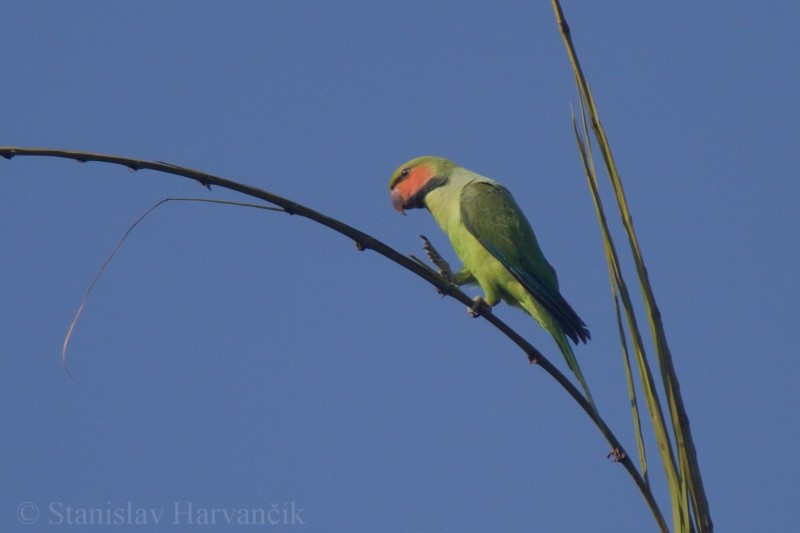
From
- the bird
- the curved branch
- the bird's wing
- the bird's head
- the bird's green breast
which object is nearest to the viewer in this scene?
A: the curved branch

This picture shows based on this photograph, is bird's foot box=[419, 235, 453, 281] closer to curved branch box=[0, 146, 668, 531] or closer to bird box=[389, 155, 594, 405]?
bird box=[389, 155, 594, 405]

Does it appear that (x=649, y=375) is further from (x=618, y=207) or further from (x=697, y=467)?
(x=618, y=207)

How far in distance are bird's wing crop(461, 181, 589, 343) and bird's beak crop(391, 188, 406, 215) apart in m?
0.66

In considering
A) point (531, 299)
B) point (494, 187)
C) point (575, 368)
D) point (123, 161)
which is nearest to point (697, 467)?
point (123, 161)

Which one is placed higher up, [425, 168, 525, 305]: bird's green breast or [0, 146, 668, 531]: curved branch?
[425, 168, 525, 305]: bird's green breast

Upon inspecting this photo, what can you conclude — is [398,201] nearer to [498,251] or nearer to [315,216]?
[498,251]

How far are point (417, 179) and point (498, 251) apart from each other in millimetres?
1097

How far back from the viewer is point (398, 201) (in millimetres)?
5703

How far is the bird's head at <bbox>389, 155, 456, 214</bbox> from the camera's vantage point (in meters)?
5.51

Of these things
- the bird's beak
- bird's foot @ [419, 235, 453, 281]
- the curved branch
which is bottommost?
the curved branch

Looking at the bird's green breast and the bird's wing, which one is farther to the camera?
the bird's green breast

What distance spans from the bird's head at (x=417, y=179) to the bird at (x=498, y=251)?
2cm

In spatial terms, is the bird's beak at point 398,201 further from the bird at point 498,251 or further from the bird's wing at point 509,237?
the bird's wing at point 509,237

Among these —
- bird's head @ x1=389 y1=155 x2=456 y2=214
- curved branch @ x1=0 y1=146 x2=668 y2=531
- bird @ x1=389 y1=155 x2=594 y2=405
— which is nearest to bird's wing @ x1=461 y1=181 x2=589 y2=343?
bird @ x1=389 y1=155 x2=594 y2=405
